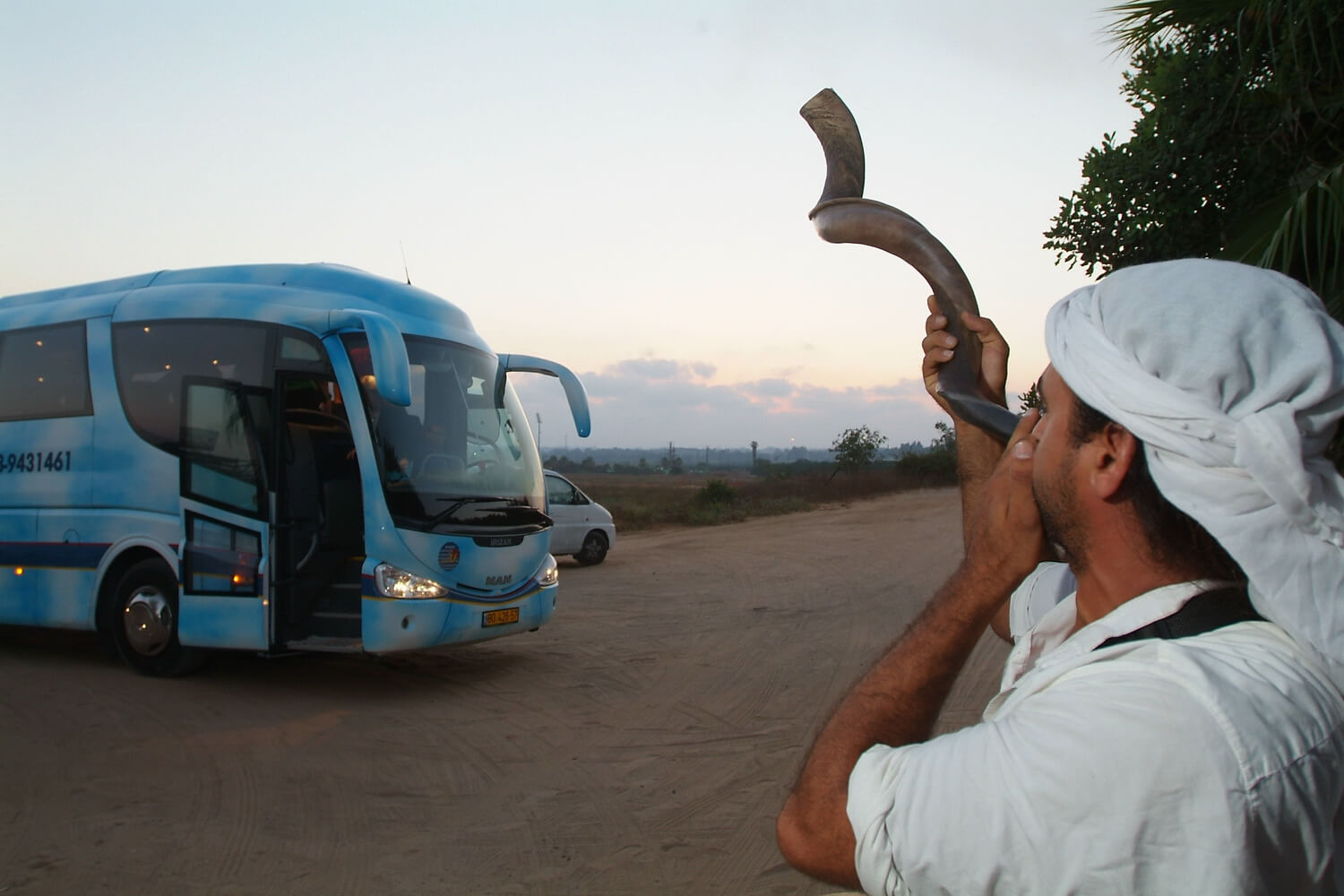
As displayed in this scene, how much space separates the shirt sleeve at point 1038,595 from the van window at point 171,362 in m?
7.73

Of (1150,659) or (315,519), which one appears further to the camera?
(315,519)

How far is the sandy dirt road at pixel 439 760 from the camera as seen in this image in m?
5.01

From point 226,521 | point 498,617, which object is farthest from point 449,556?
point 226,521

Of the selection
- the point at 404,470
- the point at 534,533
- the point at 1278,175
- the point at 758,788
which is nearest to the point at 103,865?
the point at 758,788

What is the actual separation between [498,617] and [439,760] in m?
2.25

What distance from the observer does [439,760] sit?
6816 mm

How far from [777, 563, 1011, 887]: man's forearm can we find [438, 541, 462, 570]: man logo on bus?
282 inches

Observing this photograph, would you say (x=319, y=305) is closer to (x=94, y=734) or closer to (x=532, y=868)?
(x=94, y=734)

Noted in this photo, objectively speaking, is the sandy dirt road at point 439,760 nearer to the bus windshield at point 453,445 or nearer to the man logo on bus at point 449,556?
the man logo on bus at point 449,556

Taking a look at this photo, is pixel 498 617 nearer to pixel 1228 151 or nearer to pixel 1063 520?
pixel 1228 151

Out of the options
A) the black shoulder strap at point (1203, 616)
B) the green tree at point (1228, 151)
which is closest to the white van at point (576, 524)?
the green tree at point (1228, 151)

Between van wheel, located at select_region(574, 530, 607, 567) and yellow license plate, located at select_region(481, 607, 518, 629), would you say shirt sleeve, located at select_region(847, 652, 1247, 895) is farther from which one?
van wheel, located at select_region(574, 530, 607, 567)

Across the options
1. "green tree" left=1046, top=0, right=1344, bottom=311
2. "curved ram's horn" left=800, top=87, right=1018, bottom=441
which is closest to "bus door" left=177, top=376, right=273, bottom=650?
"green tree" left=1046, top=0, right=1344, bottom=311

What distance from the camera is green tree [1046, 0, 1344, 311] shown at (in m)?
6.18
